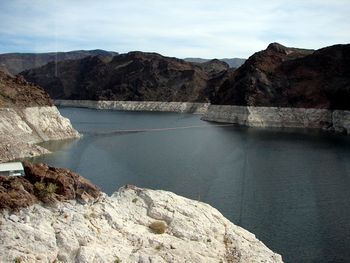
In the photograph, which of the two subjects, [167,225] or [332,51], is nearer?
[167,225]

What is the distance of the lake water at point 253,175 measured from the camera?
108 feet

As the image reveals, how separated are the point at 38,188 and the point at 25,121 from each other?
60.1 m

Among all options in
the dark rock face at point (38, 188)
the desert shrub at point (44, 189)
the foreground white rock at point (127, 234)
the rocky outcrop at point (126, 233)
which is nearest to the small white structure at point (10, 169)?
the dark rock face at point (38, 188)

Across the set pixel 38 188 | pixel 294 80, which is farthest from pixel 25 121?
pixel 294 80

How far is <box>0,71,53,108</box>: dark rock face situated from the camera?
79.0 metres

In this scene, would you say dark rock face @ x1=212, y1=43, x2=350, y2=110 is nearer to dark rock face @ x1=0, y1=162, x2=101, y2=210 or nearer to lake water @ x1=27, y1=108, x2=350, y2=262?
lake water @ x1=27, y1=108, x2=350, y2=262

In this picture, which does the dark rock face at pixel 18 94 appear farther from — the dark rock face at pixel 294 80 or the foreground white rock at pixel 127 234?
the dark rock face at pixel 294 80

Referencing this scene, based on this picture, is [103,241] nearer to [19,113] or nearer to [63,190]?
[63,190]

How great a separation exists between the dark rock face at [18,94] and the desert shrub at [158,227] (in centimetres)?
5983

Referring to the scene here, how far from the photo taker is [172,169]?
186 feet

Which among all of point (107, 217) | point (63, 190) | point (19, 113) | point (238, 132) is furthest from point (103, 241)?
point (238, 132)

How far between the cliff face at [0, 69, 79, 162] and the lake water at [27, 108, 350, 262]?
346 centimetres

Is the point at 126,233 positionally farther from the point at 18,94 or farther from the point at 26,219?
the point at 18,94

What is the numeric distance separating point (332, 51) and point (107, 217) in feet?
417
